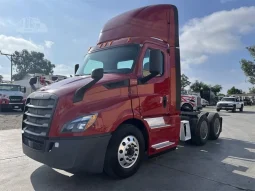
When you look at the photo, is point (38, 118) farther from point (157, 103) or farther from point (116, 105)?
point (157, 103)

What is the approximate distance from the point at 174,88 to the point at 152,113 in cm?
104

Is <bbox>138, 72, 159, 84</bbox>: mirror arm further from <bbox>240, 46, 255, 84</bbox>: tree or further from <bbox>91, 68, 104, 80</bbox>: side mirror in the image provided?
<bbox>240, 46, 255, 84</bbox>: tree

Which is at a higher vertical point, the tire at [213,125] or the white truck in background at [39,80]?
the white truck in background at [39,80]

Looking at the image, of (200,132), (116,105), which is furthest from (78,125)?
(200,132)

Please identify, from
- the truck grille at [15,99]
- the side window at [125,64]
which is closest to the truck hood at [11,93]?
the truck grille at [15,99]

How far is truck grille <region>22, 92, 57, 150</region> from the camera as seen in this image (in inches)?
143

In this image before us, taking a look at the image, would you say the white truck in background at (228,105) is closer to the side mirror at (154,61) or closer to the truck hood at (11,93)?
the truck hood at (11,93)

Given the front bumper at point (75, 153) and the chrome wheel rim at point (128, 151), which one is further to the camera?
the chrome wheel rim at point (128, 151)

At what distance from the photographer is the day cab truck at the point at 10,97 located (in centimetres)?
1716

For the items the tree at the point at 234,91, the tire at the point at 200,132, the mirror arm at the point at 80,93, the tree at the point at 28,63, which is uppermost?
the tree at the point at 28,63

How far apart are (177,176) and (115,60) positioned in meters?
2.56

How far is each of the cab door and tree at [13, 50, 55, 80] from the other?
84.2 metres

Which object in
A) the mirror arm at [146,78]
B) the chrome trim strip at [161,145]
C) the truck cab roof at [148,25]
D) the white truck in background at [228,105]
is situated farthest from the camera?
the white truck in background at [228,105]

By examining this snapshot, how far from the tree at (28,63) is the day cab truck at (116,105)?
275ft
